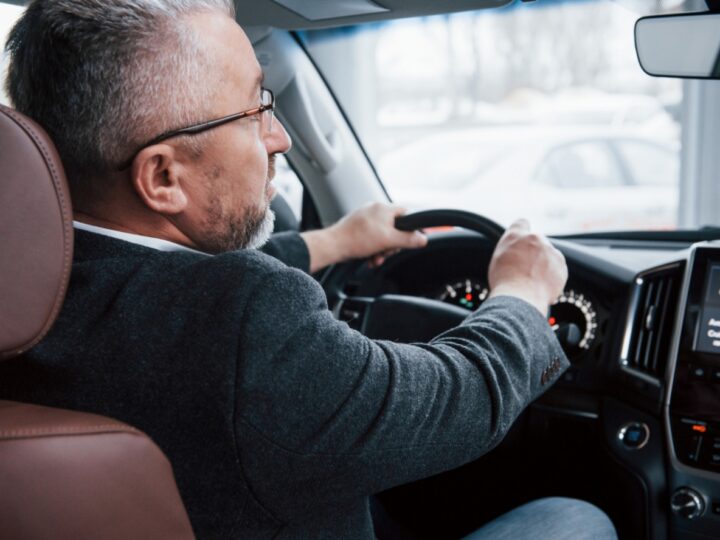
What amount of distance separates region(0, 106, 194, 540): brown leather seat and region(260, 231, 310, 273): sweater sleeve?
39.2 inches

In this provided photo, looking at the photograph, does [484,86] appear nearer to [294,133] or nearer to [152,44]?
[294,133]

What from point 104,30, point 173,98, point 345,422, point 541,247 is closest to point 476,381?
point 345,422

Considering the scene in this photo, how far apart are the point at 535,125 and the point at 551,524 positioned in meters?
7.49

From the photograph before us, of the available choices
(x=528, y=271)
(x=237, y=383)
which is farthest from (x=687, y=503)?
(x=237, y=383)

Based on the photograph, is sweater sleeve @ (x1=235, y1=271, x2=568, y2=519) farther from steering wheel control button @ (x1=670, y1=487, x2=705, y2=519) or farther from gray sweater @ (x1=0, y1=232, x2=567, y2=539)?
steering wheel control button @ (x1=670, y1=487, x2=705, y2=519)

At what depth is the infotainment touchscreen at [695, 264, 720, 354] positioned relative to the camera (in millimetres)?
1661

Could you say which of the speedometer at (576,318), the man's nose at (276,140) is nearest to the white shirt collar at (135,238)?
the man's nose at (276,140)

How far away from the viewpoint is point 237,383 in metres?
0.92

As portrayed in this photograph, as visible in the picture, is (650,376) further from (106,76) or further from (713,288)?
(106,76)

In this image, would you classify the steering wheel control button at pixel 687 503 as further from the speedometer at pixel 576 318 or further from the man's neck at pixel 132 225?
the man's neck at pixel 132 225

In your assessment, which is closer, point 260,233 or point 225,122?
point 225,122

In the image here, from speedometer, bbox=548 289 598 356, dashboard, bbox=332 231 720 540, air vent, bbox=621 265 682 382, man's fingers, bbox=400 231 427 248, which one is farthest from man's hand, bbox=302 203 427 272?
air vent, bbox=621 265 682 382

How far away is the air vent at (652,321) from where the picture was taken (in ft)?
5.77

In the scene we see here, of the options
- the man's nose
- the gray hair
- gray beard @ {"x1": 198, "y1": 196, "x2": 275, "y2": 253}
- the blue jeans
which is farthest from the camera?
the blue jeans
